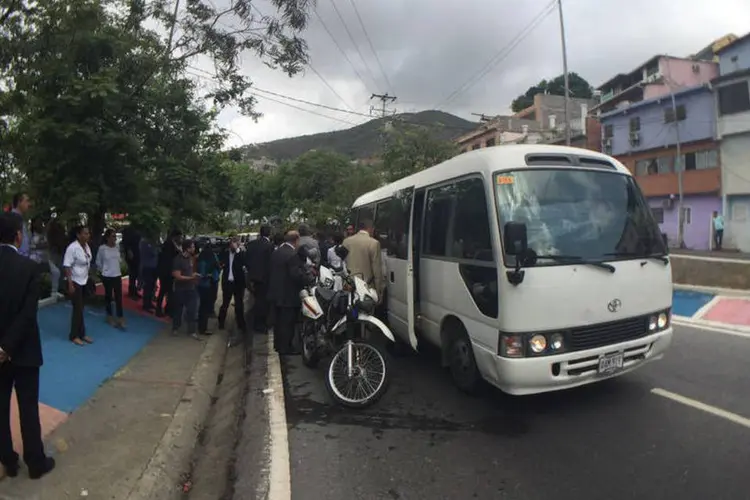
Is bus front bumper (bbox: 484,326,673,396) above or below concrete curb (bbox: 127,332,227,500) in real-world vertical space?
above

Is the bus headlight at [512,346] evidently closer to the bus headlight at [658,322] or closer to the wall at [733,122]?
the bus headlight at [658,322]

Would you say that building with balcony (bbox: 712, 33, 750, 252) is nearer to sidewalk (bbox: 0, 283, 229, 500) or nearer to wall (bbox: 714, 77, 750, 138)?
wall (bbox: 714, 77, 750, 138)

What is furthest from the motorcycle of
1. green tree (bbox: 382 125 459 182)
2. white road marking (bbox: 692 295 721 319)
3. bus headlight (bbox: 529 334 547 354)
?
green tree (bbox: 382 125 459 182)

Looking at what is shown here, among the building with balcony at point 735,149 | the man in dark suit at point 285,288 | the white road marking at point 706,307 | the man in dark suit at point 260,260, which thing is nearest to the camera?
the man in dark suit at point 285,288

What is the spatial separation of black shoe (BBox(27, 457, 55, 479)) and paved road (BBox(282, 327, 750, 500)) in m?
1.68

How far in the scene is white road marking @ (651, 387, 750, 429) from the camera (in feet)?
15.0

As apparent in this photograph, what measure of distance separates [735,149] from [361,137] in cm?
5189

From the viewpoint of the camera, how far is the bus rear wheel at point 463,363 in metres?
5.13

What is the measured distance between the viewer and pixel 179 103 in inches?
361

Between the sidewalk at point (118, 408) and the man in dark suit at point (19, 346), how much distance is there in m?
0.18

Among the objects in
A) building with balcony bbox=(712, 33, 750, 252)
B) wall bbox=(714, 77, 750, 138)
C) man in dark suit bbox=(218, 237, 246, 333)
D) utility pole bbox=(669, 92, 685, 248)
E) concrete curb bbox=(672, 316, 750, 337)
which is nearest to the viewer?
concrete curb bbox=(672, 316, 750, 337)

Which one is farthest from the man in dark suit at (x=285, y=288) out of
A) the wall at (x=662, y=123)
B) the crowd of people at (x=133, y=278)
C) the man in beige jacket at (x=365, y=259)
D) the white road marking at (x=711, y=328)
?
the wall at (x=662, y=123)

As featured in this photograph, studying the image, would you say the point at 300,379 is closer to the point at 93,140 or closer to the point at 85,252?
the point at 85,252

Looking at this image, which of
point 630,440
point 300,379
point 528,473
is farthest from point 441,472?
point 300,379
